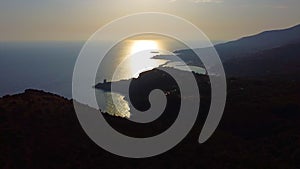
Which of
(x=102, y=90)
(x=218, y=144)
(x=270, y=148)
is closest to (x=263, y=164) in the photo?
(x=218, y=144)

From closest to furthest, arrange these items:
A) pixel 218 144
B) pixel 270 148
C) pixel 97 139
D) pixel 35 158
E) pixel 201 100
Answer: pixel 35 158
pixel 97 139
pixel 218 144
pixel 270 148
pixel 201 100

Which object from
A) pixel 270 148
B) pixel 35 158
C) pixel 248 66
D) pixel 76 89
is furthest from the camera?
pixel 248 66

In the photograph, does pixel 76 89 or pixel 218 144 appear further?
pixel 76 89

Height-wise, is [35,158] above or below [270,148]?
above

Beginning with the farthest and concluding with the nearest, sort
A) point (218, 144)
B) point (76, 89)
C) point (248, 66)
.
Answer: point (248, 66), point (76, 89), point (218, 144)

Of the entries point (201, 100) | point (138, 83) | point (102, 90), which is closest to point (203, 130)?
point (201, 100)

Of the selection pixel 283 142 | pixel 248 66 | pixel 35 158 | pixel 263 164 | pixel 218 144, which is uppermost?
pixel 35 158

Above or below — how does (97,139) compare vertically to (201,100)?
above

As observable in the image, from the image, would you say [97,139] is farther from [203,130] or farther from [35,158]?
[203,130]

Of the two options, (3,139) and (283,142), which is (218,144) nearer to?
(283,142)
